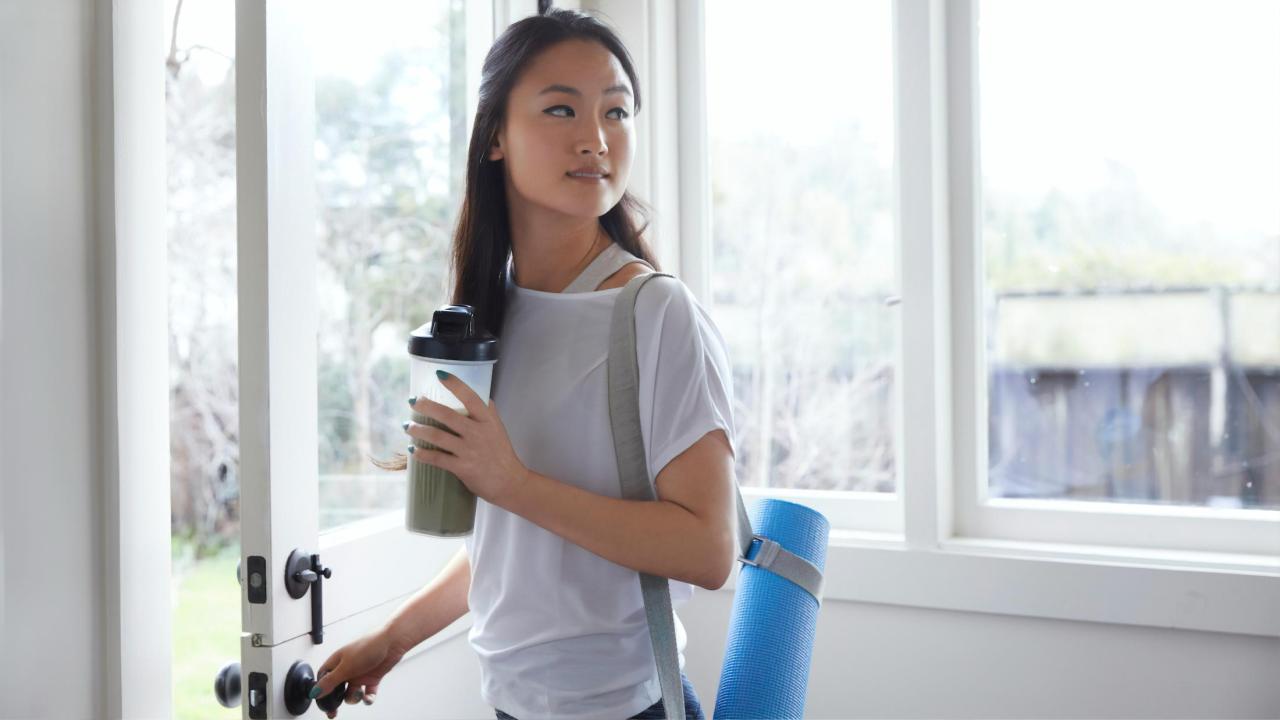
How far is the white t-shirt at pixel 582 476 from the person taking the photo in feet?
2.83

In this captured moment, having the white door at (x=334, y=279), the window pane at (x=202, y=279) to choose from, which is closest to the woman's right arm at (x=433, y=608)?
the white door at (x=334, y=279)

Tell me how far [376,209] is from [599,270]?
0.61m

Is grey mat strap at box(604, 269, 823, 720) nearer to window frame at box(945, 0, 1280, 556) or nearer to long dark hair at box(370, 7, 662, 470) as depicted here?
long dark hair at box(370, 7, 662, 470)

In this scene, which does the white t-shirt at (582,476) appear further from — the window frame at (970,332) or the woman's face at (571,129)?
the window frame at (970,332)

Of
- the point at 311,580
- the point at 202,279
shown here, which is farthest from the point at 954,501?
the point at 202,279

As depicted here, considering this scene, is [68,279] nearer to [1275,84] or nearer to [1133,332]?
[1133,332]

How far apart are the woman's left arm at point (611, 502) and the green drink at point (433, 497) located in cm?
2

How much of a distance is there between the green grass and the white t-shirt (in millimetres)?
2828

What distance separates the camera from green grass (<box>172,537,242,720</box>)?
3.44 meters

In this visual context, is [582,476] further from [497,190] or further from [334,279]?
[334,279]

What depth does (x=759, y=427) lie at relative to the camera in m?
2.00

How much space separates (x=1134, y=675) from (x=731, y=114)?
1295mm

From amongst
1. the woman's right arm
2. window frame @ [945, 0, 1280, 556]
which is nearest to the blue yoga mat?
the woman's right arm

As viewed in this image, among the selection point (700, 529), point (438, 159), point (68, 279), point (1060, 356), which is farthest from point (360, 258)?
point (1060, 356)
